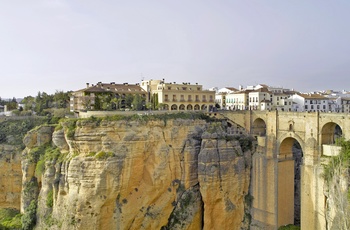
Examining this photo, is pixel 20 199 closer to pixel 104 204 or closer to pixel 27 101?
pixel 104 204

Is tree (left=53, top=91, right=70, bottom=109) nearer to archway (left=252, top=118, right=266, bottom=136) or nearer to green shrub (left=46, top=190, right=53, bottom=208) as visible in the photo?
green shrub (left=46, top=190, right=53, bottom=208)

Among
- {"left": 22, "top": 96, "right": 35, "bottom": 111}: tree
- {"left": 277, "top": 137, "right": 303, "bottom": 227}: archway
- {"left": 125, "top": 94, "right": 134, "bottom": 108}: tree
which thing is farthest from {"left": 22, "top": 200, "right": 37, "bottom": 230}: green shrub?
{"left": 277, "top": 137, "right": 303, "bottom": 227}: archway

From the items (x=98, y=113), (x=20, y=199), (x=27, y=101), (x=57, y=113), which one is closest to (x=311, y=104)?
(x=98, y=113)

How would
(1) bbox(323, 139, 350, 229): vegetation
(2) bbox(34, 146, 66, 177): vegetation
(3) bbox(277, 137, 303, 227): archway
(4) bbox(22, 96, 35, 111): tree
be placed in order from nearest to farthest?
1. (1) bbox(323, 139, 350, 229): vegetation
2. (2) bbox(34, 146, 66, 177): vegetation
3. (3) bbox(277, 137, 303, 227): archway
4. (4) bbox(22, 96, 35, 111): tree

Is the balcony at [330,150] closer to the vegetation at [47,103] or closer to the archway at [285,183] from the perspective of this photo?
the archway at [285,183]

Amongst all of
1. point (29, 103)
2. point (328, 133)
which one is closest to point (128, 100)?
point (29, 103)

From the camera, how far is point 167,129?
29.7m

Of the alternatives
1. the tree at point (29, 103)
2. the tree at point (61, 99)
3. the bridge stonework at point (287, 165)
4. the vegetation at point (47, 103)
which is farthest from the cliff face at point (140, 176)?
the tree at point (29, 103)

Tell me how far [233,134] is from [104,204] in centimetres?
1404

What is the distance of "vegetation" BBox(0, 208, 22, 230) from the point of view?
28.1 meters

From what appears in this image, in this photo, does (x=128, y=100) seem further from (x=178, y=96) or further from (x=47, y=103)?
(x=47, y=103)

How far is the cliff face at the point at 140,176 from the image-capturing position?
25.7 m

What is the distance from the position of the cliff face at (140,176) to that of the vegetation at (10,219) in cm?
159

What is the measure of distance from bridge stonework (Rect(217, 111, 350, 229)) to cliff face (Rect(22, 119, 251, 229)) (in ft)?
4.75
